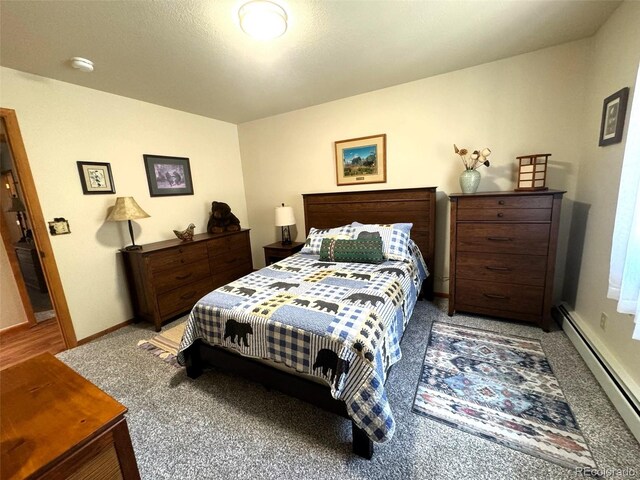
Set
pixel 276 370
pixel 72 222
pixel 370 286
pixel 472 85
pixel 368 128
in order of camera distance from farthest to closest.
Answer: pixel 368 128 < pixel 472 85 < pixel 72 222 < pixel 370 286 < pixel 276 370

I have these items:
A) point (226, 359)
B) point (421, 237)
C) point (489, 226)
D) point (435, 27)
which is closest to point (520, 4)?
point (435, 27)

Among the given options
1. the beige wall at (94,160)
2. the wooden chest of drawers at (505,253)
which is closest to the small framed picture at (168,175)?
the beige wall at (94,160)

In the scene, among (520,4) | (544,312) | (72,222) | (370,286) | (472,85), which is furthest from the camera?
(472,85)

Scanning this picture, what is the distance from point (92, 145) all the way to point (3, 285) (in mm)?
1885

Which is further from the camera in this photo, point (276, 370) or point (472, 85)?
point (472, 85)

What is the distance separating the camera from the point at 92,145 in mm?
2533

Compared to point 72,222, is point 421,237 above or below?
below

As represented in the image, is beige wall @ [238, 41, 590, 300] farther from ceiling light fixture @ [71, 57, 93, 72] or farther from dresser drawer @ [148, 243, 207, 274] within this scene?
ceiling light fixture @ [71, 57, 93, 72]

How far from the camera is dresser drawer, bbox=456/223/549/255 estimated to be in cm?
214

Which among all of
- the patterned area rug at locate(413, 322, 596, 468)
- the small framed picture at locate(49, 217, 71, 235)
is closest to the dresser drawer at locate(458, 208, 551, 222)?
the patterned area rug at locate(413, 322, 596, 468)

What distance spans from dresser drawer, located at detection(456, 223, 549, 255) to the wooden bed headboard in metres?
0.44

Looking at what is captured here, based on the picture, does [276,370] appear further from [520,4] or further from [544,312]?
[520,4]

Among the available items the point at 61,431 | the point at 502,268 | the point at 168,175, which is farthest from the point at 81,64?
the point at 502,268

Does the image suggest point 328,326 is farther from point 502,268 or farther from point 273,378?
point 502,268
